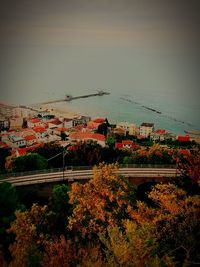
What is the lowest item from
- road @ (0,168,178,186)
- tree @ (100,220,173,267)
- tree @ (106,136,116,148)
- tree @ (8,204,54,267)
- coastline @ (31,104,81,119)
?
coastline @ (31,104,81,119)

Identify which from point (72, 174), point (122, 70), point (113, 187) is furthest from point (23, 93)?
point (113, 187)

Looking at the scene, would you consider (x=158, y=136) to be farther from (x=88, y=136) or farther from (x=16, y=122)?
(x=16, y=122)

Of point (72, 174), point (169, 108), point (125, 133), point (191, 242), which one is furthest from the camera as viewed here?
point (169, 108)

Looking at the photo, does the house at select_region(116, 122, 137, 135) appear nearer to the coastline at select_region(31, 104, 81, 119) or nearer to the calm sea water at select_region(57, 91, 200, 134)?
the calm sea water at select_region(57, 91, 200, 134)

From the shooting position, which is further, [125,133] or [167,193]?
[125,133]

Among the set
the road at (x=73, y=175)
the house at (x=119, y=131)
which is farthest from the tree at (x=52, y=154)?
the house at (x=119, y=131)

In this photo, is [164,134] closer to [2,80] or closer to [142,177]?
[142,177]

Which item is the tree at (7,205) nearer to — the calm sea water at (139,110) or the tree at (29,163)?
the tree at (29,163)

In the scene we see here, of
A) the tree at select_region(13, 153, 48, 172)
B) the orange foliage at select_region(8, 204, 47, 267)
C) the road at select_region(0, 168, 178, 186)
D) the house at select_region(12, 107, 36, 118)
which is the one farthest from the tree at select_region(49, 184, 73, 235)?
the house at select_region(12, 107, 36, 118)

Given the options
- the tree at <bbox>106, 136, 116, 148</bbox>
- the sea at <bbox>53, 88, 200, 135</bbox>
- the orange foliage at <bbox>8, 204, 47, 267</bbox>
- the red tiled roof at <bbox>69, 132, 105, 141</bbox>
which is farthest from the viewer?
the sea at <bbox>53, 88, 200, 135</bbox>
